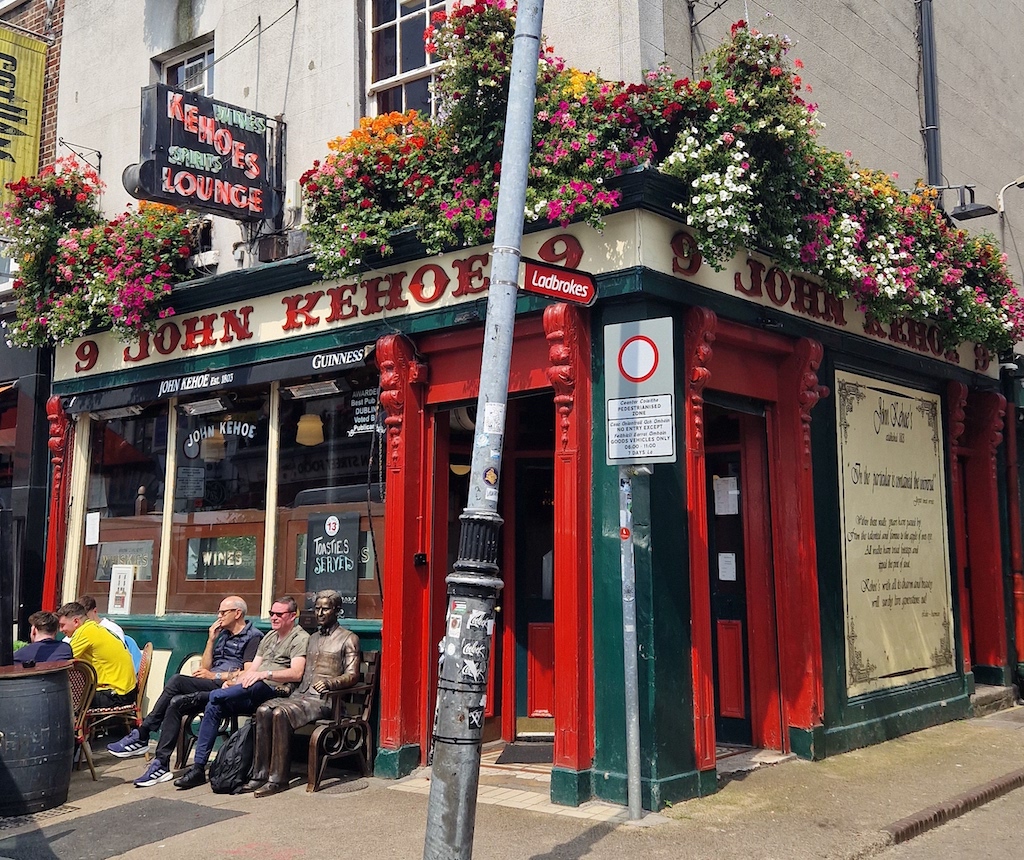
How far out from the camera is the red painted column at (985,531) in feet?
38.4

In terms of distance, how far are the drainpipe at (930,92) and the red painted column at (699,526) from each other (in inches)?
226

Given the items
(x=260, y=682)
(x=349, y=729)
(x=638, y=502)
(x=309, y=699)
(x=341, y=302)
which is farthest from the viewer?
(x=341, y=302)

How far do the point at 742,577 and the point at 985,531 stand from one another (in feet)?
13.1

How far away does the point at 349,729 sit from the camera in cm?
820

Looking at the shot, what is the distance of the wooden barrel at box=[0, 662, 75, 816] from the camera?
7316 mm

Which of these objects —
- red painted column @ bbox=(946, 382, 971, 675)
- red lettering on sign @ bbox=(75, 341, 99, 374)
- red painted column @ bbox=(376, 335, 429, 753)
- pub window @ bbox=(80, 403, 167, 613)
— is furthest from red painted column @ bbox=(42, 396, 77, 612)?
red painted column @ bbox=(946, 382, 971, 675)

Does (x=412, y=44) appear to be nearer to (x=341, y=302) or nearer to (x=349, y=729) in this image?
(x=341, y=302)

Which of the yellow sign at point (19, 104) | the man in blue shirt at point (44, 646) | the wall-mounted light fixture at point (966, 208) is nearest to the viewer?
the man in blue shirt at point (44, 646)

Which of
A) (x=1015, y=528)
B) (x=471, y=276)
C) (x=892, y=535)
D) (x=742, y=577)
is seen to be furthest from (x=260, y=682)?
(x=1015, y=528)

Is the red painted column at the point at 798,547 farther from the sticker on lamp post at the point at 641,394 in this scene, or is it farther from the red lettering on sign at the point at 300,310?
the red lettering on sign at the point at 300,310

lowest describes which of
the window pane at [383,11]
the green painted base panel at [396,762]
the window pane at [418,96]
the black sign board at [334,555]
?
the green painted base panel at [396,762]

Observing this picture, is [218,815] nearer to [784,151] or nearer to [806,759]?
[806,759]

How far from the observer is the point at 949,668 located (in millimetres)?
10719

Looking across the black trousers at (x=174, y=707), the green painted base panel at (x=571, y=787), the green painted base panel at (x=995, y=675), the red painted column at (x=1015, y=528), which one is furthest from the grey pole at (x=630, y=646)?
the red painted column at (x=1015, y=528)
